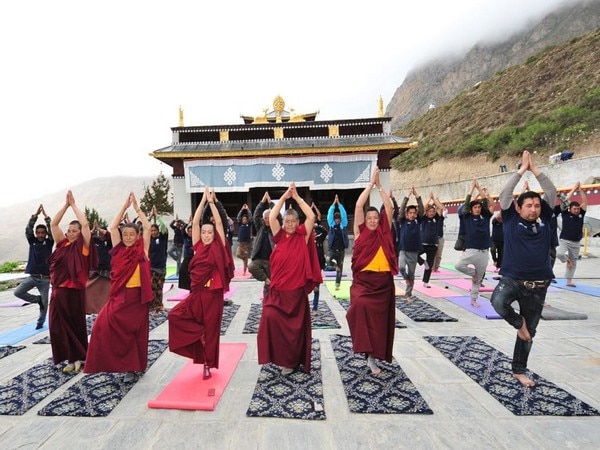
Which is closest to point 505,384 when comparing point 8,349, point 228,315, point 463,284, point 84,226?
point 228,315

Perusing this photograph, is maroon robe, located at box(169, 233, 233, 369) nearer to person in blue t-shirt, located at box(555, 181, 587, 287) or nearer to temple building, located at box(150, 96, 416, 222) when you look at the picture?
person in blue t-shirt, located at box(555, 181, 587, 287)

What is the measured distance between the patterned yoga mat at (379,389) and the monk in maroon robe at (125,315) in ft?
6.84

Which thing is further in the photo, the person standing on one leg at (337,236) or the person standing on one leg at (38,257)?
the person standing on one leg at (337,236)

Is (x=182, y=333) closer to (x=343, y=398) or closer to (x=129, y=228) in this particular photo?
(x=129, y=228)

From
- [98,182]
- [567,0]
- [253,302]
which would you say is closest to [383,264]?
[253,302]

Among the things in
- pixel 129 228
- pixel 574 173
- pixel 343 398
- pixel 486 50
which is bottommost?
pixel 343 398

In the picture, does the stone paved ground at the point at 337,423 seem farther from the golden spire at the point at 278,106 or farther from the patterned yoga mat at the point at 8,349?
the golden spire at the point at 278,106

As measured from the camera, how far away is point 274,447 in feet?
8.05

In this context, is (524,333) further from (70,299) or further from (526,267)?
(70,299)

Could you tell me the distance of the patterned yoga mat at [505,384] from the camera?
9.30 ft

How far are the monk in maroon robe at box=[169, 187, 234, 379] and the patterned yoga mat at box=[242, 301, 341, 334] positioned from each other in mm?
1779

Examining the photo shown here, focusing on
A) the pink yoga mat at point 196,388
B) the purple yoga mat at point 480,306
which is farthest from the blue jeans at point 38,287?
the purple yoga mat at point 480,306

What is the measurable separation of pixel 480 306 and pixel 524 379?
3.31 metres

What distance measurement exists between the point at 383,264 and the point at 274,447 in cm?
201
